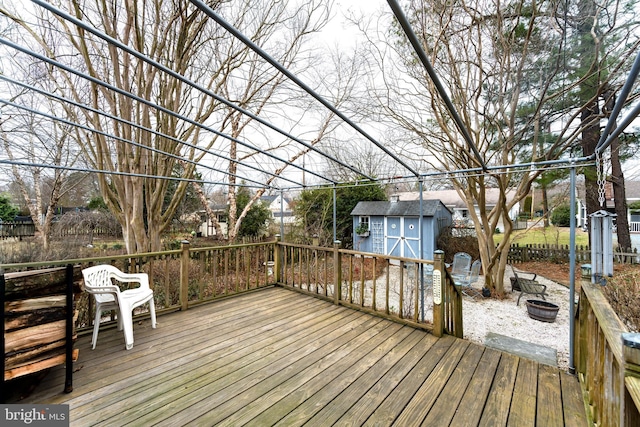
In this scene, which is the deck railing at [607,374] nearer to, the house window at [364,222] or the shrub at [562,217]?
the house window at [364,222]

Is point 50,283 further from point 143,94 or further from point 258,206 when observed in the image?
point 258,206

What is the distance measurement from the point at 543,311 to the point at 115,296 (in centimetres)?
636

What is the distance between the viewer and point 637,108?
1.40 meters

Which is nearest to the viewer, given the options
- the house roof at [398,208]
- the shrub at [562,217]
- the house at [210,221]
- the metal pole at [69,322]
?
the metal pole at [69,322]

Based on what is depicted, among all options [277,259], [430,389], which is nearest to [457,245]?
[277,259]

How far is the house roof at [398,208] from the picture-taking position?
29.4 feet

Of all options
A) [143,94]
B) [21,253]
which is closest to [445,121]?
[143,94]

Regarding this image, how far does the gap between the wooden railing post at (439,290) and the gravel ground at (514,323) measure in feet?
5.44

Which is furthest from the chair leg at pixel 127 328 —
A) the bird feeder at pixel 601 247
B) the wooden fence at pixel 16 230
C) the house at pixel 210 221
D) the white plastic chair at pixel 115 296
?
the wooden fence at pixel 16 230

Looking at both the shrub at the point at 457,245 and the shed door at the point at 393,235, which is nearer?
the shrub at the point at 457,245

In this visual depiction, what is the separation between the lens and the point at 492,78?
4895mm

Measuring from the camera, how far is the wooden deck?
175 cm

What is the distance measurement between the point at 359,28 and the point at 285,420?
6.17 metres

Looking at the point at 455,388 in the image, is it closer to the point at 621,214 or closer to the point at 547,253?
the point at 547,253
